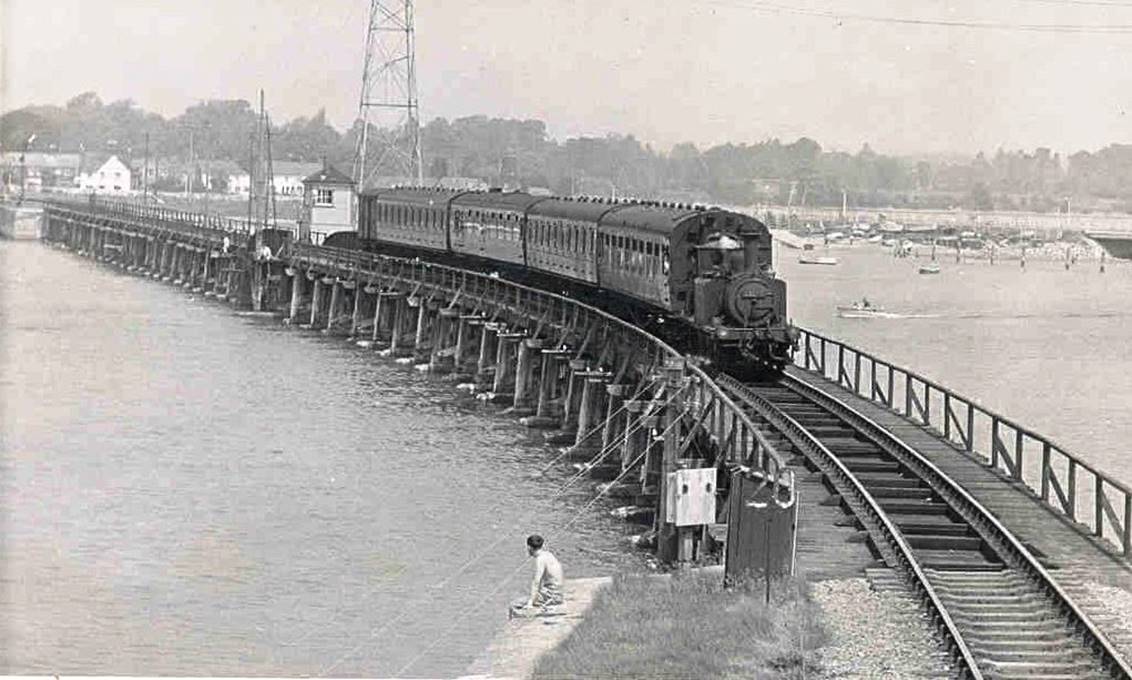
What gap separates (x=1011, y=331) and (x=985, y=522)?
55.0 m

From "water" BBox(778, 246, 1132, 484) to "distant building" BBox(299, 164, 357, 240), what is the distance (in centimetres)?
2246

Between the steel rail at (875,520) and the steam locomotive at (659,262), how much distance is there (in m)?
1.48

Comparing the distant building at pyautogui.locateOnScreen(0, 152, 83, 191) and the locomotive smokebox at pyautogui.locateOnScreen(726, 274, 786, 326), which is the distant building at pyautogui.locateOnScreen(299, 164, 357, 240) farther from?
the locomotive smokebox at pyautogui.locateOnScreen(726, 274, 786, 326)

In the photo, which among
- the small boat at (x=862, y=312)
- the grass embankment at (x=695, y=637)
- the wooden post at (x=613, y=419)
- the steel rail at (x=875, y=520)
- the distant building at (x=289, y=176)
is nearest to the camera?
the steel rail at (x=875, y=520)

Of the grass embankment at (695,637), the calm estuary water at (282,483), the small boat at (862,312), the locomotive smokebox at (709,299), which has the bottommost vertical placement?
the calm estuary water at (282,483)

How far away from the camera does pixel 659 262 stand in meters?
37.0

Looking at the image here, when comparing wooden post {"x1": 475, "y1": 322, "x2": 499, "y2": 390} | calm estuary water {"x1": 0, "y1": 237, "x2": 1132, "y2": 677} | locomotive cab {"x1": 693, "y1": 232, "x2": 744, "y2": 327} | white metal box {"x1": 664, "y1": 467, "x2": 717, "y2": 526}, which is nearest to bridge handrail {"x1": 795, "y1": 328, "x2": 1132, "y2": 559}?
calm estuary water {"x1": 0, "y1": 237, "x2": 1132, "y2": 677}

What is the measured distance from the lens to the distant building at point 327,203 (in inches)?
3538

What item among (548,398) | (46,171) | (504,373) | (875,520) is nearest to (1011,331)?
(504,373)

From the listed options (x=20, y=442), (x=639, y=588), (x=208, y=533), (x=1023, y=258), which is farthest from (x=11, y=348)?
(x=1023, y=258)

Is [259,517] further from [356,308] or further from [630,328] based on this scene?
[356,308]

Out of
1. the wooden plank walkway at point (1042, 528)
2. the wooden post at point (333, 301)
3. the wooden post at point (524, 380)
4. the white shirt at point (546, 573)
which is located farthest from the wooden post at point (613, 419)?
the wooden post at point (333, 301)

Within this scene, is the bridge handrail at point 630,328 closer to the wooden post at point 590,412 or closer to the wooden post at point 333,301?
the wooden post at point 333,301

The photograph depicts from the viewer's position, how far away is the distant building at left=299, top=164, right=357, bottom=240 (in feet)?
295
